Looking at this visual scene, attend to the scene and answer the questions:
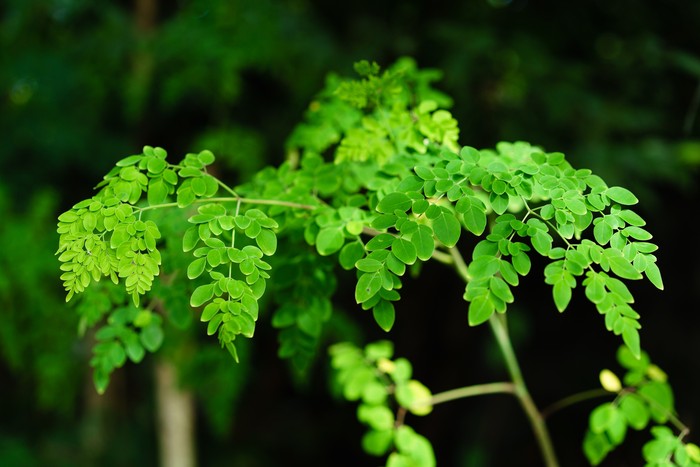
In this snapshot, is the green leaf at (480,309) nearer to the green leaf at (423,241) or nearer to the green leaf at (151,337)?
the green leaf at (423,241)

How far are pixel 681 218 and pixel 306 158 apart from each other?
7.03 feet

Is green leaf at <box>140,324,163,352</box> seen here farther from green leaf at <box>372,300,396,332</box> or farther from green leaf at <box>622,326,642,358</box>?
green leaf at <box>622,326,642,358</box>

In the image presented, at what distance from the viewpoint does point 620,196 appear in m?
0.80

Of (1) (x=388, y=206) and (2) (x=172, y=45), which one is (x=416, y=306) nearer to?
(2) (x=172, y=45)

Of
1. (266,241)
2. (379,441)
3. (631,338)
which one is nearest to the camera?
(631,338)

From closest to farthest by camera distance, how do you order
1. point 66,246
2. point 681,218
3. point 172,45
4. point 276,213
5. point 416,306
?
point 66,246 → point 276,213 → point 172,45 → point 681,218 → point 416,306

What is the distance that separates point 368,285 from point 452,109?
1478 millimetres

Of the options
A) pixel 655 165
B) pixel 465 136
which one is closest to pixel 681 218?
pixel 655 165

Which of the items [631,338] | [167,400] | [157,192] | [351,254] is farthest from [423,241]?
[167,400]

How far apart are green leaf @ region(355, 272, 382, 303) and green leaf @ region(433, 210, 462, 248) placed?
9 centimetres

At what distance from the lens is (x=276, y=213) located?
962mm

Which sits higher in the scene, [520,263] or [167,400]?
[167,400]

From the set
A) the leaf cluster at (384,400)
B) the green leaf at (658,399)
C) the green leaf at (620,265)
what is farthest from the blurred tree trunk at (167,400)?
the green leaf at (620,265)

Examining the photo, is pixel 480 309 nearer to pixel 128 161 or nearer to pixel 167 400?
pixel 128 161
